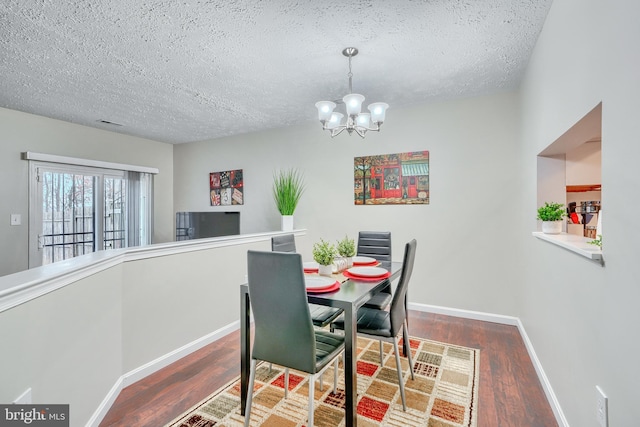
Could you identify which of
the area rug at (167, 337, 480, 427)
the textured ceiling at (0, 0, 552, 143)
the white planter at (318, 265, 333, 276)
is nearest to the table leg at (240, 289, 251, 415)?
the area rug at (167, 337, 480, 427)

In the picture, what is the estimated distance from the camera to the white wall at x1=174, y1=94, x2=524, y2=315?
328 centimetres

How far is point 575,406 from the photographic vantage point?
1.53 metres

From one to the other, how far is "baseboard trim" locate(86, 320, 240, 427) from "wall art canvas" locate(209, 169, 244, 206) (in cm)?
235

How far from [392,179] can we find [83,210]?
4.42 meters

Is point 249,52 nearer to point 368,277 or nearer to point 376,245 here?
point 368,277

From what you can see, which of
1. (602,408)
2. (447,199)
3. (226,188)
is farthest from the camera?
(226,188)

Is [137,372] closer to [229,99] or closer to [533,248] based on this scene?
[229,99]

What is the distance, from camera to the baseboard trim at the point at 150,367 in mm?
1844

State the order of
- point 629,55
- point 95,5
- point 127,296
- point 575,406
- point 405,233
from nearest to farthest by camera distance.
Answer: point 629,55
point 575,406
point 95,5
point 127,296
point 405,233

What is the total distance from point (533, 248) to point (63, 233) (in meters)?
5.60

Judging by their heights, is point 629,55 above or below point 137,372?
above

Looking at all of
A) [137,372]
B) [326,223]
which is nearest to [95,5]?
[137,372]

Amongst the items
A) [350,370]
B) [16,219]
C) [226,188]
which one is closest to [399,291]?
[350,370]

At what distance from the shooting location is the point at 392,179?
380cm
